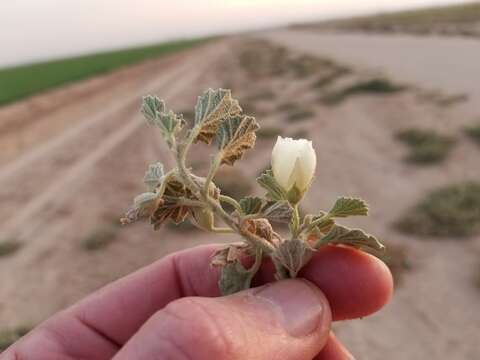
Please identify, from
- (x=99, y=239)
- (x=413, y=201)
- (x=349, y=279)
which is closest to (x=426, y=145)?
(x=413, y=201)

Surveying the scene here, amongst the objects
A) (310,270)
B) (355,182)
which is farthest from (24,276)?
(310,270)

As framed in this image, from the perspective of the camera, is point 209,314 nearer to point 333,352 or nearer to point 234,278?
point 234,278

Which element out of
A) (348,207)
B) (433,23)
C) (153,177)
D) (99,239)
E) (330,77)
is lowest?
(433,23)

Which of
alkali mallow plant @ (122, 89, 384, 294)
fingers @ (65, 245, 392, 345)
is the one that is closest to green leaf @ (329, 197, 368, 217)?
alkali mallow plant @ (122, 89, 384, 294)

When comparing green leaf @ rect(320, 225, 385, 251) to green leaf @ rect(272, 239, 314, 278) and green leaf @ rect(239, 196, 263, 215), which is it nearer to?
green leaf @ rect(272, 239, 314, 278)

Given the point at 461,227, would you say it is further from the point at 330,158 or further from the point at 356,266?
the point at 356,266

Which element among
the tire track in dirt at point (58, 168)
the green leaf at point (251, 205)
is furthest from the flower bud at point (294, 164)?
the tire track in dirt at point (58, 168)
